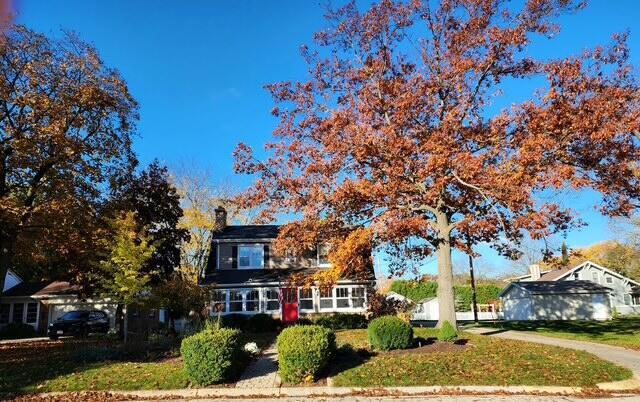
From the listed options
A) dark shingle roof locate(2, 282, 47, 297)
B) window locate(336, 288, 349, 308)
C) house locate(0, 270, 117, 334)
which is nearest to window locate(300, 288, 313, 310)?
window locate(336, 288, 349, 308)

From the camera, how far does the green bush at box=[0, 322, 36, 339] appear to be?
32094 mm

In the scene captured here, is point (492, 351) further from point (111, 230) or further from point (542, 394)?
point (111, 230)

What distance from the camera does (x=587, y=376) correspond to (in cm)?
1215

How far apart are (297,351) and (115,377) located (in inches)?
183

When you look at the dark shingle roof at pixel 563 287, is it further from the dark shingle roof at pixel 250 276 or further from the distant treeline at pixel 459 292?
the dark shingle roof at pixel 250 276

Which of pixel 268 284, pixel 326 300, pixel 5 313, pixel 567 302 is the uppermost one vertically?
pixel 268 284

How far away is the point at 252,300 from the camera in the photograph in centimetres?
3095

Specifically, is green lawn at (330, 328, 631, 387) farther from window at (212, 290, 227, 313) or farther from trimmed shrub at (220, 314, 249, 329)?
window at (212, 290, 227, 313)

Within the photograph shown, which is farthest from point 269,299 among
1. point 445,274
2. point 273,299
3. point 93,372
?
point 93,372

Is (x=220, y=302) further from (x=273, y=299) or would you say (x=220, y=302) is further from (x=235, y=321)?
(x=235, y=321)

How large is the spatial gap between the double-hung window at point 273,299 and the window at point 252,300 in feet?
2.06

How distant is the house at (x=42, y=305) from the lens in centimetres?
3503

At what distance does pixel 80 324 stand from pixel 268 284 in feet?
38.0

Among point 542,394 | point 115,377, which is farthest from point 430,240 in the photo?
point 115,377
